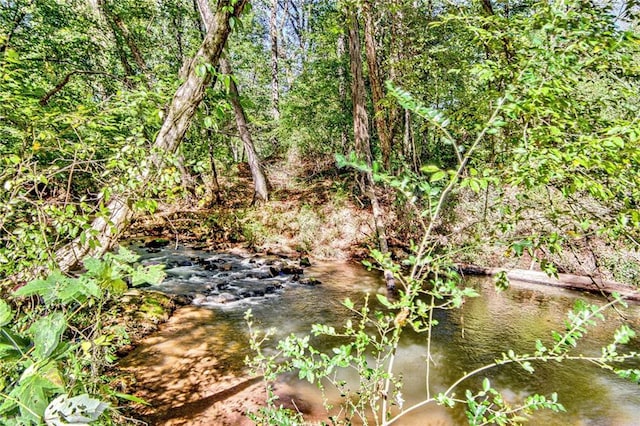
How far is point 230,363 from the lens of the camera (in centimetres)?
458

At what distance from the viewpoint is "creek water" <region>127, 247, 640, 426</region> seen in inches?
162

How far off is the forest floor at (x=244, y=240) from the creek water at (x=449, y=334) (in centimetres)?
19

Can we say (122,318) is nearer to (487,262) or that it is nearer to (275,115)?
(487,262)

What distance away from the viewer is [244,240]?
11664 mm

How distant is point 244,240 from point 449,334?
7954 mm

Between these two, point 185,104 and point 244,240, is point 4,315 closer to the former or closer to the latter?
point 185,104

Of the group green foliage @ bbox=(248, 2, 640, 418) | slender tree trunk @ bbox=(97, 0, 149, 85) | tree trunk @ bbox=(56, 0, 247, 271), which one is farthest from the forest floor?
slender tree trunk @ bbox=(97, 0, 149, 85)

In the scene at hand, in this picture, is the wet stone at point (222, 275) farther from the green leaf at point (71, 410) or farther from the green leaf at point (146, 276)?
the green leaf at point (71, 410)

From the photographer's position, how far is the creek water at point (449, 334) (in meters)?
4.11

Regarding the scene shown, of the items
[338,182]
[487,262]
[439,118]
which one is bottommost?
[487,262]

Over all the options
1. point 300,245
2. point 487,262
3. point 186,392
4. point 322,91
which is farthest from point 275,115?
point 186,392

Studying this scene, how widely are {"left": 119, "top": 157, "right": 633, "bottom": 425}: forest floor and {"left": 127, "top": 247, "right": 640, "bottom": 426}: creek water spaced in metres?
0.19

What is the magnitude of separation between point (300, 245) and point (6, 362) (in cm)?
995

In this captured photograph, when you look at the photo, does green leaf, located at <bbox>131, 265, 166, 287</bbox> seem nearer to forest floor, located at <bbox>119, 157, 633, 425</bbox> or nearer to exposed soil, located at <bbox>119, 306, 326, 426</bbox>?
forest floor, located at <bbox>119, 157, 633, 425</bbox>
